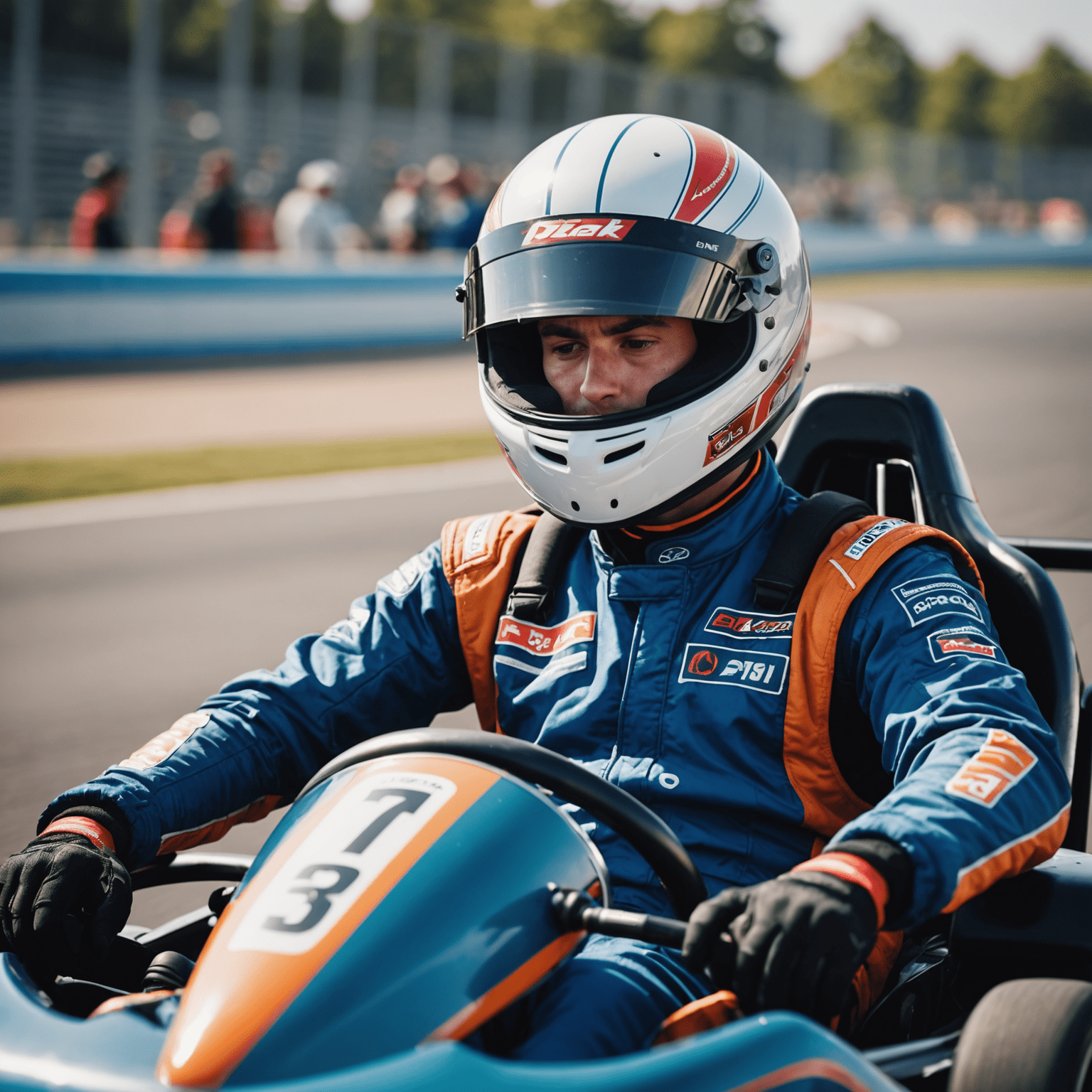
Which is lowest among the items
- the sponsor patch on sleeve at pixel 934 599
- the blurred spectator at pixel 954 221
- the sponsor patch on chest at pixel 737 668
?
the sponsor patch on chest at pixel 737 668

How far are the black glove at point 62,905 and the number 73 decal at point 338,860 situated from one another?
34 cm

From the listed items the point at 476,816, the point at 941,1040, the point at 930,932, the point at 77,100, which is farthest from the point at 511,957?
the point at 77,100

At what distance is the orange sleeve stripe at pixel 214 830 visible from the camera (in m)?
2.02

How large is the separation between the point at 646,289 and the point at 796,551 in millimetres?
458

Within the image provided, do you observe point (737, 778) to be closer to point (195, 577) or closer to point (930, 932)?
point (930, 932)

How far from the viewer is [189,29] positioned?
29.5 metres

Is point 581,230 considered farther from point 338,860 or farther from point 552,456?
point 338,860

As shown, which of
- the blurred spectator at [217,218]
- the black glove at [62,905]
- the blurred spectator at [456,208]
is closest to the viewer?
the black glove at [62,905]

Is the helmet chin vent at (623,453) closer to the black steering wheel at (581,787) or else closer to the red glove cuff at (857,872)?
the black steering wheel at (581,787)

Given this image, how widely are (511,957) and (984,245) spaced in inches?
1125

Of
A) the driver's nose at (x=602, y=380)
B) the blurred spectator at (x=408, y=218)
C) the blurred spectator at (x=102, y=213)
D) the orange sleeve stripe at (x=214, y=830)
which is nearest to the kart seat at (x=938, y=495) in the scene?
the driver's nose at (x=602, y=380)

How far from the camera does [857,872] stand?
1.53 meters

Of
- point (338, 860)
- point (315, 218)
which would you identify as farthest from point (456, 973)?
point (315, 218)

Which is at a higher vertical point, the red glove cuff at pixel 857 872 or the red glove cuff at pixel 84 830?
the red glove cuff at pixel 857 872
